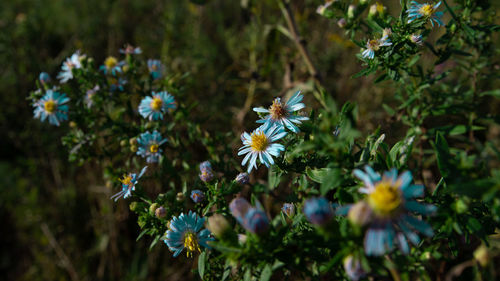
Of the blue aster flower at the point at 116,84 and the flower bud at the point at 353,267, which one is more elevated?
the blue aster flower at the point at 116,84

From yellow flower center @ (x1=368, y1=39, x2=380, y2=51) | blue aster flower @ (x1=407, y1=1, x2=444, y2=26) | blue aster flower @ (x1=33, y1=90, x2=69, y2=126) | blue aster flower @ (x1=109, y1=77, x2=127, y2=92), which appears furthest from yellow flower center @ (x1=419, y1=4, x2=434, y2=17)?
blue aster flower @ (x1=33, y1=90, x2=69, y2=126)

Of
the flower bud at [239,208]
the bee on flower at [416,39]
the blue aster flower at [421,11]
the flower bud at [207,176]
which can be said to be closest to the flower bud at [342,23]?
the blue aster flower at [421,11]

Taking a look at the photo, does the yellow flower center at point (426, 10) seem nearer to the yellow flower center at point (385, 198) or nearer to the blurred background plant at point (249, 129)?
the blurred background plant at point (249, 129)

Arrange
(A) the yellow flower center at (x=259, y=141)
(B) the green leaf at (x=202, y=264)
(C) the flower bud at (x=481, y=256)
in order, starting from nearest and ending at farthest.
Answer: (B) the green leaf at (x=202, y=264), (A) the yellow flower center at (x=259, y=141), (C) the flower bud at (x=481, y=256)

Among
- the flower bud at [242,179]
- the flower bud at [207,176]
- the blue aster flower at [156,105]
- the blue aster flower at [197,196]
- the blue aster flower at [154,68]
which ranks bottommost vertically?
the blue aster flower at [197,196]

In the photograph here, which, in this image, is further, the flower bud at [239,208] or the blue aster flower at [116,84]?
the blue aster flower at [116,84]

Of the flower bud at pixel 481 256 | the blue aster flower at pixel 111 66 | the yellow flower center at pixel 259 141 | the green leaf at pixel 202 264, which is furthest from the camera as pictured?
the blue aster flower at pixel 111 66

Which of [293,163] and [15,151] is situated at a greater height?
[15,151]

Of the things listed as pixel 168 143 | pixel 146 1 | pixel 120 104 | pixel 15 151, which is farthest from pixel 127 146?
pixel 146 1

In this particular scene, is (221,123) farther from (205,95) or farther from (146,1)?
(146,1)
